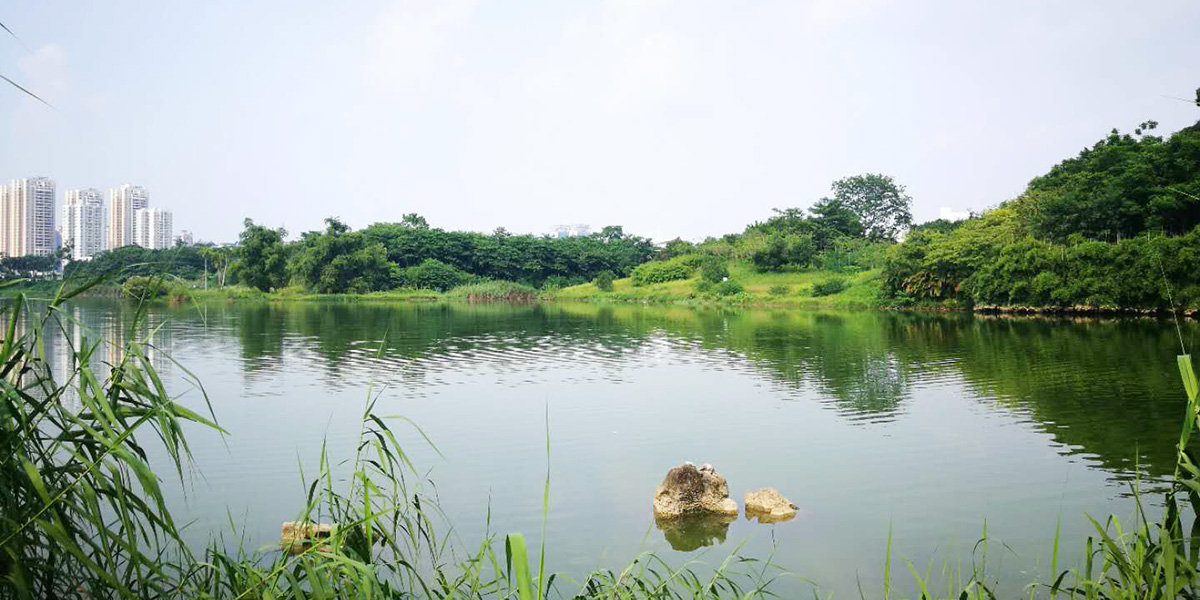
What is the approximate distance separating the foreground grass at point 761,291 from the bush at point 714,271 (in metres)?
0.71

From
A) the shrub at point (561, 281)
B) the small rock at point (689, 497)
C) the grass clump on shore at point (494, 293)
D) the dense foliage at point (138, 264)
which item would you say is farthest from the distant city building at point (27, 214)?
the shrub at point (561, 281)

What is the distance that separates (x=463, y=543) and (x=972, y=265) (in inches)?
1535

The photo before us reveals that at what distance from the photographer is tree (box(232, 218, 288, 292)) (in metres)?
60.0

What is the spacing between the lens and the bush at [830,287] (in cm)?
5097

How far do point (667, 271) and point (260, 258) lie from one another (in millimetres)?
30358

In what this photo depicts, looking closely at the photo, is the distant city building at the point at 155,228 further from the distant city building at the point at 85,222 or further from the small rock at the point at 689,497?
the small rock at the point at 689,497

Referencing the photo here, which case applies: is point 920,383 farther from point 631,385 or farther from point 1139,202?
point 1139,202

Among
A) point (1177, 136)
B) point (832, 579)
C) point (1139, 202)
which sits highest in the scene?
point (1177, 136)

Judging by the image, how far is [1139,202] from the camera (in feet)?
116

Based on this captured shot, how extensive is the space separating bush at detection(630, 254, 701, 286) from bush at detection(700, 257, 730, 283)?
3278 mm

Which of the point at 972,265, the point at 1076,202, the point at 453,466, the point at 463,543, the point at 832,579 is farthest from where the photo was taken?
the point at 972,265

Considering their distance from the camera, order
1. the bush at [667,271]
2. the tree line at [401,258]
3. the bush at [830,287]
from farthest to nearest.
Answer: the bush at [667,271]
the tree line at [401,258]
the bush at [830,287]

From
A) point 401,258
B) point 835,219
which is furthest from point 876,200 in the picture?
point 401,258

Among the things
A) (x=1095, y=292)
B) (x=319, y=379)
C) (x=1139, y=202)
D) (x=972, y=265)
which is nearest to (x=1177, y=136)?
(x=1139, y=202)
